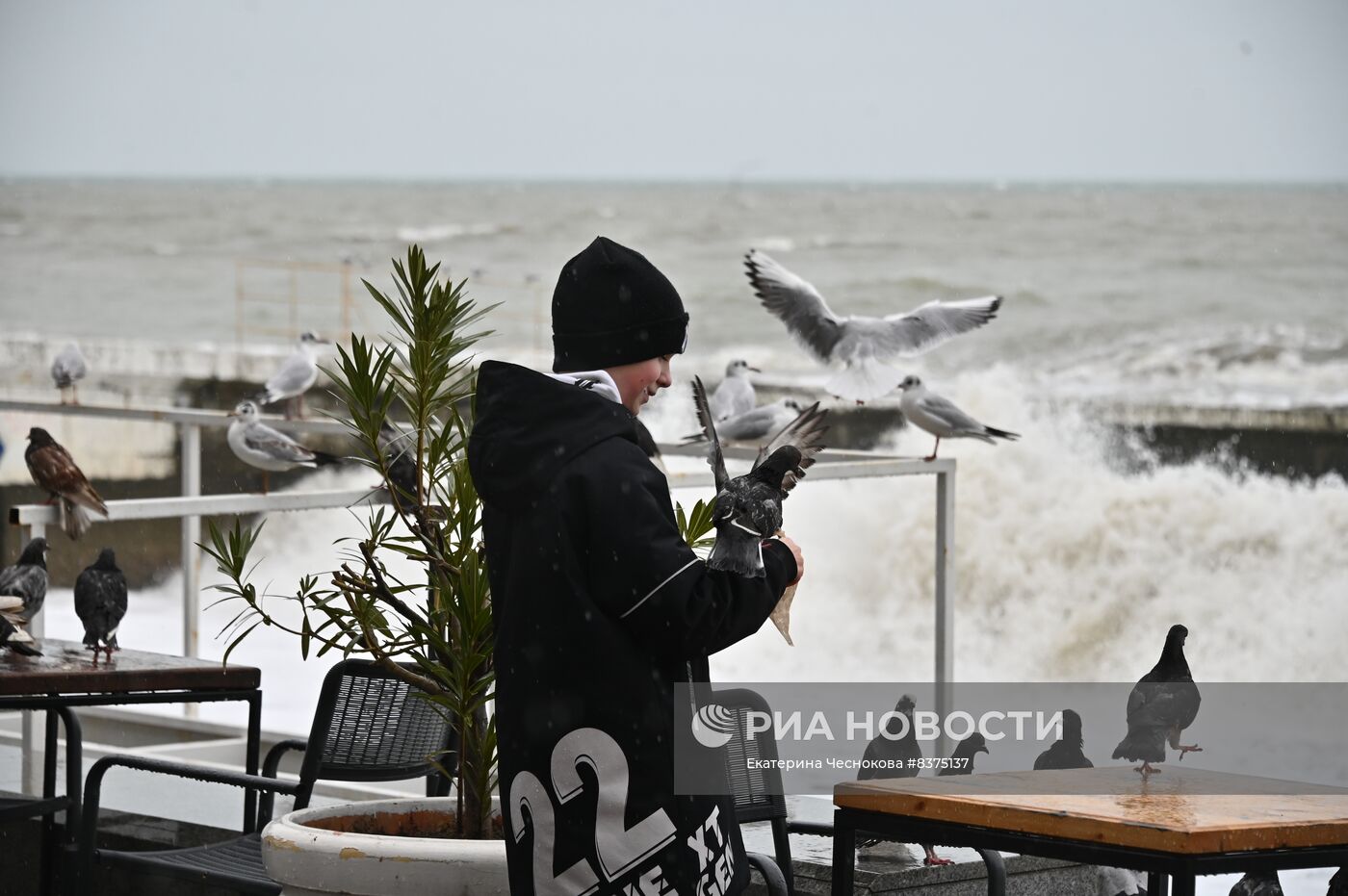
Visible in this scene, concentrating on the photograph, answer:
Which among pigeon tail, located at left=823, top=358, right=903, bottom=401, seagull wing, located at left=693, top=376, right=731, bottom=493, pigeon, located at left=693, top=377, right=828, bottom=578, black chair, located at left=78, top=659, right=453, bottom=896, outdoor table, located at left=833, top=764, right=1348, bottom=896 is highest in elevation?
pigeon tail, located at left=823, top=358, right=903, bottom=401

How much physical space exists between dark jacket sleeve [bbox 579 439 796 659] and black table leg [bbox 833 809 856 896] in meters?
0.36

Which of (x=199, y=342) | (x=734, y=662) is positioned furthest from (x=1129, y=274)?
(x=199, y=342)

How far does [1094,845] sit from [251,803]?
174 cm

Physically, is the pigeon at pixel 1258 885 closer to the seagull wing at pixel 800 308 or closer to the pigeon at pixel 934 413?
the pigeon at pixel 934 413

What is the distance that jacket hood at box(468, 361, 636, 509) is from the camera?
5.99 ft

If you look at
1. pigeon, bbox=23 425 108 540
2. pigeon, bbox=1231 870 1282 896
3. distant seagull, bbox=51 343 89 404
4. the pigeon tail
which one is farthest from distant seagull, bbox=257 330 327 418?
pigeon, bbox=1231 870 1282 896

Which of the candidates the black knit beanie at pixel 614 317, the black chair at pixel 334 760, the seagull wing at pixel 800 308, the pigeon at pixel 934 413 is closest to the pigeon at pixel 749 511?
the black knit beanie at pixel 614 317

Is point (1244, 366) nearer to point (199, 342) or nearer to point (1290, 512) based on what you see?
point (1290, 512)

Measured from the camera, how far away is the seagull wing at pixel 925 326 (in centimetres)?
797

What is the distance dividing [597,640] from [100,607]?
174 centimetres

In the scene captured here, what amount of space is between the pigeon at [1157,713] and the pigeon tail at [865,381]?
547 centimetres

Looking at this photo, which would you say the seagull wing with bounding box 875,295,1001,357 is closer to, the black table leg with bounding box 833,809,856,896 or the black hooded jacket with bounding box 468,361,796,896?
the black table leg with bounding box 833,809,856,896

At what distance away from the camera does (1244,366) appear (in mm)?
21109

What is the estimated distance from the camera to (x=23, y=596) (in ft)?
10.9
